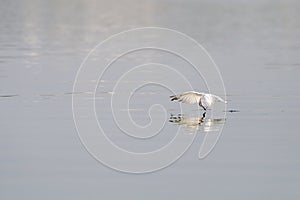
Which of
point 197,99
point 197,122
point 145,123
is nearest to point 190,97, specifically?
point 197,99

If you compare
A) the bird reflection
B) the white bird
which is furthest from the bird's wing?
the bird reflection

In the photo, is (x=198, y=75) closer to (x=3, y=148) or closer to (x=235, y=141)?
(x=235, y=141)

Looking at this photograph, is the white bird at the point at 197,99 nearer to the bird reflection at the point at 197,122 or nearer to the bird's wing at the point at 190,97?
the bird's wing at the point at 190,97

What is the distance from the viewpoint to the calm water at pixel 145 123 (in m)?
10.5

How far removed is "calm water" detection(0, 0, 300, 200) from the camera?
10492 mm

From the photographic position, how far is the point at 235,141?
12953 mm

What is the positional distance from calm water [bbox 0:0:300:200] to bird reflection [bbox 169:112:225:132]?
18 centimetres

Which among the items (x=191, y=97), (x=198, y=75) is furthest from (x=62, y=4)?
(x=191, y=97)

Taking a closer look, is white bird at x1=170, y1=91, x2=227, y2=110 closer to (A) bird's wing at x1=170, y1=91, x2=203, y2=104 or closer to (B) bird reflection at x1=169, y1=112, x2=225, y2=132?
(A) bird's wing at x1=170, y1=91, x2=203, y2=104

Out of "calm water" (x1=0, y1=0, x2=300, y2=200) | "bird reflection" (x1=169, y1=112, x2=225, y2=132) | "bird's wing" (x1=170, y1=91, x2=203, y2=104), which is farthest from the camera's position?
"bird's wing" (x1=170, y1=91, x2=203, y2=104)

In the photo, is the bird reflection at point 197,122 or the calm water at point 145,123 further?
the bird reflection at point 197,122

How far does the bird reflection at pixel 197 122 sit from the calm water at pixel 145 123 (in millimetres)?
179

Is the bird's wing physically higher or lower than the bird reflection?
higher

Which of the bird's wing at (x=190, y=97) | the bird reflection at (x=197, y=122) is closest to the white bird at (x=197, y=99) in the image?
the bird's wing at (x=190, y=97)
